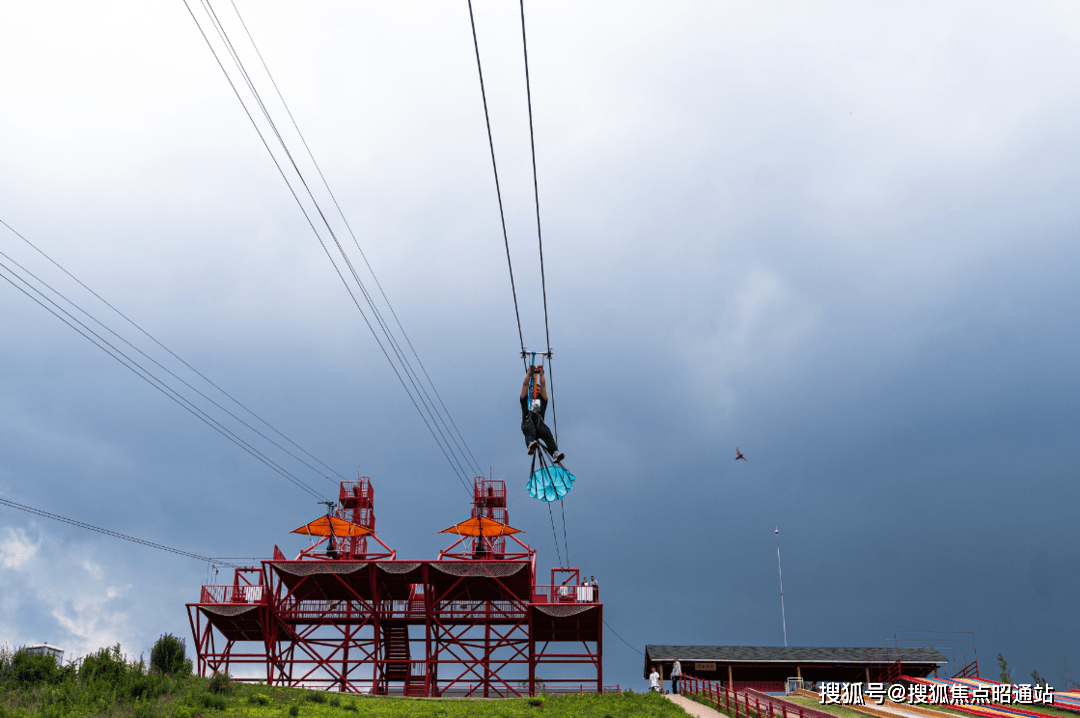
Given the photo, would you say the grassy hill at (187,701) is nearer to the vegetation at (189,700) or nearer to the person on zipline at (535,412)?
the vegetation at (189,700)

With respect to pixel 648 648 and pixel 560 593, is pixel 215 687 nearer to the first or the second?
pixel 560 593

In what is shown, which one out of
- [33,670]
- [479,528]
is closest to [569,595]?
[479,528]

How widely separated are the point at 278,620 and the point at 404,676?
266 inches

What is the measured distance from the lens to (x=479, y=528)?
132 feet

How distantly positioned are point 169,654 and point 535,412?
75.9ft

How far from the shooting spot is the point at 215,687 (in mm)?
25922

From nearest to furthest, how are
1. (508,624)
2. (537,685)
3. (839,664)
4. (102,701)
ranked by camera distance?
(102,701) → (537,685) → (508,624) → (839,664)

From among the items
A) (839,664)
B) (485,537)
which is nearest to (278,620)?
(485,537)

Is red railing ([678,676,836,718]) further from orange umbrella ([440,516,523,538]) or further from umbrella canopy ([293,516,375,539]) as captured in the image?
umbrella canopy ([293,516,375,539])

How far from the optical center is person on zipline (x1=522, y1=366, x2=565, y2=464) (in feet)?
61.3

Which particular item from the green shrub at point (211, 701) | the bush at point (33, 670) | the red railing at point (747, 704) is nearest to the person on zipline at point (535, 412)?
the red railing at point (747, 704)

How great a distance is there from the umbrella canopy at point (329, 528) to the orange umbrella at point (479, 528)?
4.86 m

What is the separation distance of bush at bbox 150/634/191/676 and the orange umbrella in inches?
493

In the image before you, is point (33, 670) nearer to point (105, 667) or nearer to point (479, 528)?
point (105, 667)
